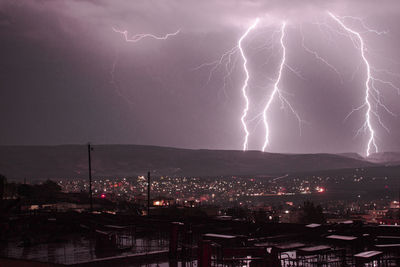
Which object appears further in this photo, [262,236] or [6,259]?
[262,236]

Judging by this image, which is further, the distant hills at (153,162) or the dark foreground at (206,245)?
the distant hills at (153,162)

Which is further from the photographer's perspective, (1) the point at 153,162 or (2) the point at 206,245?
(1) the point at 153,162

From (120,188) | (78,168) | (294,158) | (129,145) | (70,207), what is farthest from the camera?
(129,145)

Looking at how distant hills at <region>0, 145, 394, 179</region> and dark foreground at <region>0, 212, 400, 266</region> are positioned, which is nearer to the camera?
dark foreground at <region>0, 212, 400, 266</region>

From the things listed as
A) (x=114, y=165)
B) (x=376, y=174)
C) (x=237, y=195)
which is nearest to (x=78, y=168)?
(x=114, y=165)

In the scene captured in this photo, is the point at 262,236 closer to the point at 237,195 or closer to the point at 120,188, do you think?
the point at 237,195

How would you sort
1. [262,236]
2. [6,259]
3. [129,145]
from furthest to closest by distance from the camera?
[129,145]
[262,236]
[6,259]

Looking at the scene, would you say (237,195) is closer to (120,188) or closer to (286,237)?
(120,188)

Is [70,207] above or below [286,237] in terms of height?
below
